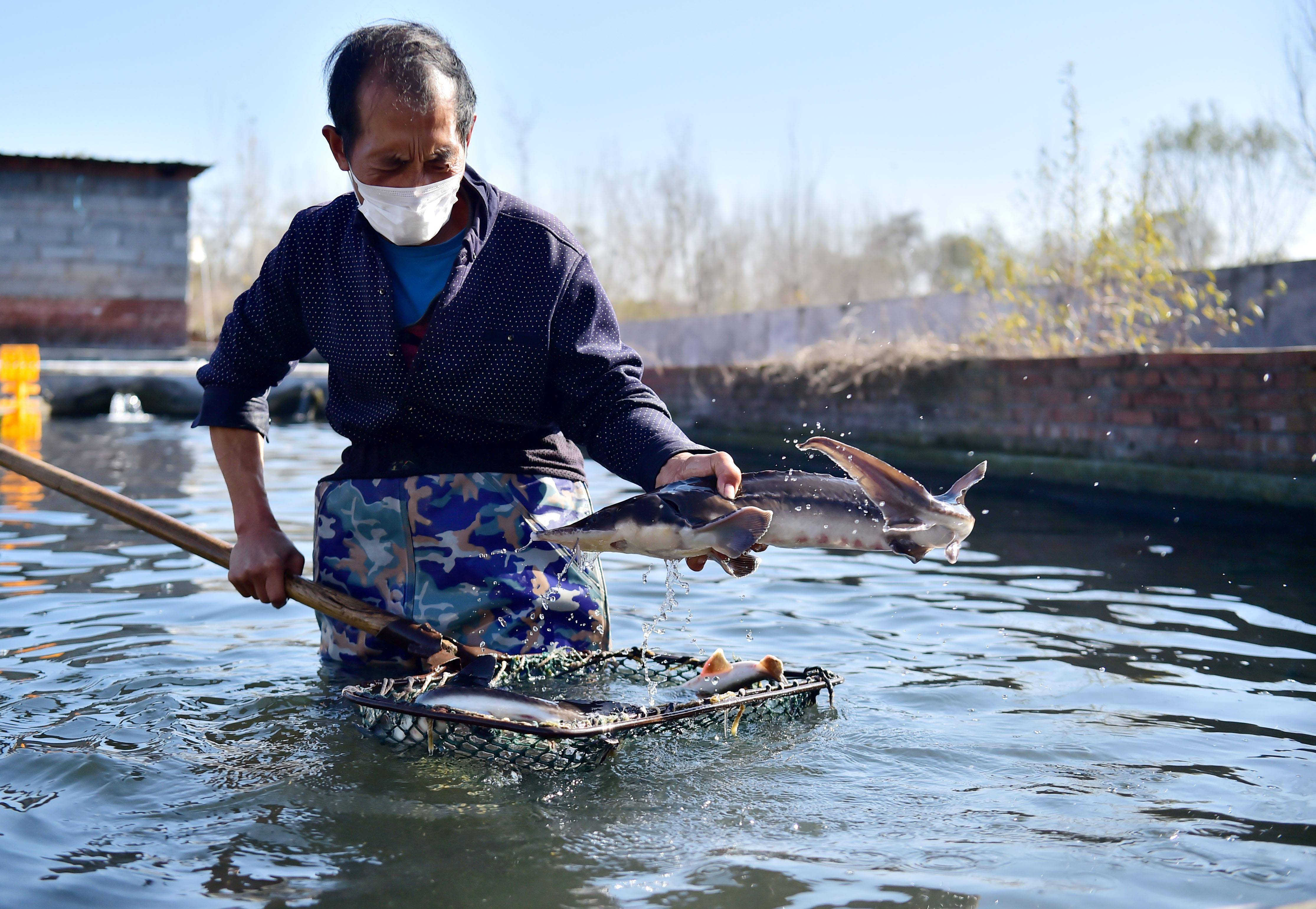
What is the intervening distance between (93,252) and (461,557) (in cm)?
2449

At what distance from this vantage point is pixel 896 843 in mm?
2623

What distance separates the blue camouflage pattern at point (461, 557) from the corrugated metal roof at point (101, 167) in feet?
77.7

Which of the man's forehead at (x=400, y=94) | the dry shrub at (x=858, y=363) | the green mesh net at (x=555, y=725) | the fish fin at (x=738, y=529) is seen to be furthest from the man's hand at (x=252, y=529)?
the dry shrub at (x=858, y=363)

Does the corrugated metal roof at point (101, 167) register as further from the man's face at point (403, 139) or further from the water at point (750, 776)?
the man's face at point (403, 139)

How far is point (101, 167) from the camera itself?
80.4ft

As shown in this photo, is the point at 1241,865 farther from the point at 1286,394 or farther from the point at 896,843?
the point at 1286,394

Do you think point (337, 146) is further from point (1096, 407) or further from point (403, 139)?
point (1096, 407)

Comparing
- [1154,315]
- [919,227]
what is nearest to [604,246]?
[919,227]

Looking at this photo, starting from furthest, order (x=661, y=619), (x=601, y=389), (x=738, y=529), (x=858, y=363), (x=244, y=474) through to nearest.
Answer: (x=858, y=363) → (x=661, y=619) → (x=244, y=474) → (x=601, y=389) → (x=738, y=529)

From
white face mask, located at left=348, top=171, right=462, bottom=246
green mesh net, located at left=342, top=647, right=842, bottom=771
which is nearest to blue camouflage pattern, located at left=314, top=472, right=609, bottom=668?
green mesh net, located at left=342, top=647, right=842, bottom=771

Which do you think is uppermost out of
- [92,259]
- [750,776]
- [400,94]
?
[92,259]

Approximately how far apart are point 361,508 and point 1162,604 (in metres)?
3.86

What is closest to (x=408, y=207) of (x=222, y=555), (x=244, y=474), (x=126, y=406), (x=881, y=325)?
(x=244, y=474)

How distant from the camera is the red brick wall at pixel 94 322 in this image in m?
24.1
